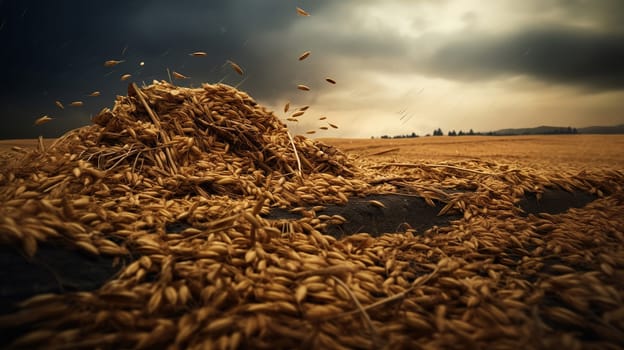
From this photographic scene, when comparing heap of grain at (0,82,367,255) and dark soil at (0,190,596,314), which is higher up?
heap of grain at (0,82,367,255)

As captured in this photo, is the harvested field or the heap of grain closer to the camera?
the harvested field

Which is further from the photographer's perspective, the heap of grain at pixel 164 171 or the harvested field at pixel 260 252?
the heap of grain at pixel 164 171

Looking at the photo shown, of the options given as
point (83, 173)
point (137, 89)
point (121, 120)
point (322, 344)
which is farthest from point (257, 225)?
point (137, 89)

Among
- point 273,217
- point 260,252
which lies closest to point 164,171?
point 273,217

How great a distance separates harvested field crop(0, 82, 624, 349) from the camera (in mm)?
1603

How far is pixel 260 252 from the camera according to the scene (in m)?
2.15

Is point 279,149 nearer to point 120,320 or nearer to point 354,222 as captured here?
point 354,222

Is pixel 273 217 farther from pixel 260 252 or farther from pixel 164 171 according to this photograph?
pixel 164 171

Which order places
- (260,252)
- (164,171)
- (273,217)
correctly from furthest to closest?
(164,171) → (273,217) → (260,252)

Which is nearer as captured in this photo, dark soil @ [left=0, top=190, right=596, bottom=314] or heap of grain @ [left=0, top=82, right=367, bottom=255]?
dark soil @ [left=0, top=190, right=596, bottom=314]

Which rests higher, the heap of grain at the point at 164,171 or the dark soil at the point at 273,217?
the heap of grain at the point at 164,171

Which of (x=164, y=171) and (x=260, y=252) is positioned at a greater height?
(x=164, y=171)

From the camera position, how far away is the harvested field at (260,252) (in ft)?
5.26

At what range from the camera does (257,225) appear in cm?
222
